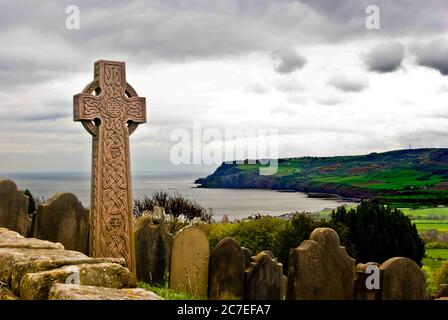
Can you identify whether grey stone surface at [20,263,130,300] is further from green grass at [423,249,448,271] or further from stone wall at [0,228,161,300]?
green grass at [423,249,448,271]

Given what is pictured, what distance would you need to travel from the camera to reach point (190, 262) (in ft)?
31.2

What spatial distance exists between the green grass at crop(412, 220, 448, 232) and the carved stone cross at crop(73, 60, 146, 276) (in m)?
27.5

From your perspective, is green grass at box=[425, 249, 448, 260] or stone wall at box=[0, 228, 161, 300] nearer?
stone wall at box=[0, 228, 161, 300]

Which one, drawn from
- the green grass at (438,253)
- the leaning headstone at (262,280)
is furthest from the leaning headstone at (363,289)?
the green grass at (438,253)

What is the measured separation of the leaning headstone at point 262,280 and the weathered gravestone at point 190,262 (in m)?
0.73

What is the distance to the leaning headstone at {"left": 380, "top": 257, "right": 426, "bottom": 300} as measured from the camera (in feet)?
26.5

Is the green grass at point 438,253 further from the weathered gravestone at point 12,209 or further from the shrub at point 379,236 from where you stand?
the weathered gravestone at point 12,209

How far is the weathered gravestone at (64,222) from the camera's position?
34.0ft

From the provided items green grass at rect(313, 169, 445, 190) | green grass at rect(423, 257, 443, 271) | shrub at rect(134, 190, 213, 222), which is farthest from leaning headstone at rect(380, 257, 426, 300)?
green grass at rect(313, 169, 445, 190)

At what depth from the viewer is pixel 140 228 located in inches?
409

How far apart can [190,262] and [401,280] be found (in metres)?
2.93
